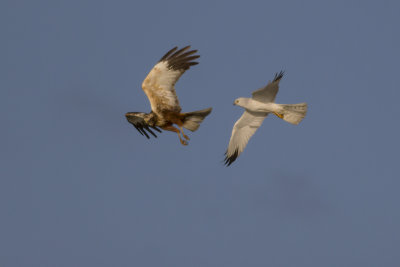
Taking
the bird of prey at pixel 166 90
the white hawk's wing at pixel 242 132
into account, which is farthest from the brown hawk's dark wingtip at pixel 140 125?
the white hawk's wing at pixel 242 132

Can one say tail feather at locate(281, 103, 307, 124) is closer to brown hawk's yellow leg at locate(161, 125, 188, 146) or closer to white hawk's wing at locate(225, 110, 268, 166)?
white hawk's wing at locate(225, 110, 268, 166)

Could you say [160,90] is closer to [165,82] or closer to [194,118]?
[165,82]

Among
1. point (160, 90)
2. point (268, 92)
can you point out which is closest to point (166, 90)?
point (160, 90)

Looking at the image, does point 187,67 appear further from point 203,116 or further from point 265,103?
point 265,103

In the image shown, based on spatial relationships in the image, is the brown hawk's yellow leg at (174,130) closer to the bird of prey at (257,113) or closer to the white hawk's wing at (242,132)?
the bird of prey at (257,113)

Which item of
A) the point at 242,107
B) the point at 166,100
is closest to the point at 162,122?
the point at 166,100

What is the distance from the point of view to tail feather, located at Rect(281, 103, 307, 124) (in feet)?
80.1

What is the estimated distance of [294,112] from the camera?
24.5 meters

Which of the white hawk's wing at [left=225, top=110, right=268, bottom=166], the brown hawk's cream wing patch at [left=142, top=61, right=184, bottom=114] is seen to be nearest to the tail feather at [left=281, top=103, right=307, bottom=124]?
the white hawk's wing at [left=225, top=110, right=268, bottom=166]

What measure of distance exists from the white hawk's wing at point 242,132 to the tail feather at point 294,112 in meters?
1.75

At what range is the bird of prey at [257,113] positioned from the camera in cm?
2422

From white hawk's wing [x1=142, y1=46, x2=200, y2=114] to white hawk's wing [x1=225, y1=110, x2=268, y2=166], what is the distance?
446 cm

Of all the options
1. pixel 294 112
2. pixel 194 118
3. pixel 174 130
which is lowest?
pixel 174 130

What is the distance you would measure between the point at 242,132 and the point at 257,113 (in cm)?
105
